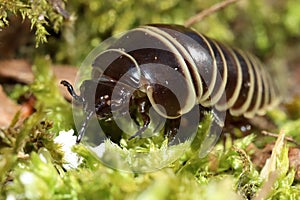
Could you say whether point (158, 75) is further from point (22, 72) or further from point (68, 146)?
point (22, 72)

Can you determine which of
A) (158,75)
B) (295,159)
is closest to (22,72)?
(158,75)

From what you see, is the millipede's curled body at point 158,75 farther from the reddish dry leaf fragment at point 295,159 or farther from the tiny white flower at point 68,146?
the reddish dry leaf fragment at point 295,159

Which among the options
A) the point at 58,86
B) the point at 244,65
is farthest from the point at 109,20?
the point at 244,65

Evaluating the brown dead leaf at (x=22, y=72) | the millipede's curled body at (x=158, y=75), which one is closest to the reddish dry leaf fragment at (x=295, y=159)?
the millipede's curled body at (x=158, y=75)

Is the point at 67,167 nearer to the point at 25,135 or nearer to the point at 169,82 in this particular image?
the point at 25,135

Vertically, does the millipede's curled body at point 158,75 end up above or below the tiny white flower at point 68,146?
above

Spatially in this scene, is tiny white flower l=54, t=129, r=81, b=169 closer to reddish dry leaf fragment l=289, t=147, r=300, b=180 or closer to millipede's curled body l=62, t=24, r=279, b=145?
millipede's curled body l=62, t=24, r=279, b=145
